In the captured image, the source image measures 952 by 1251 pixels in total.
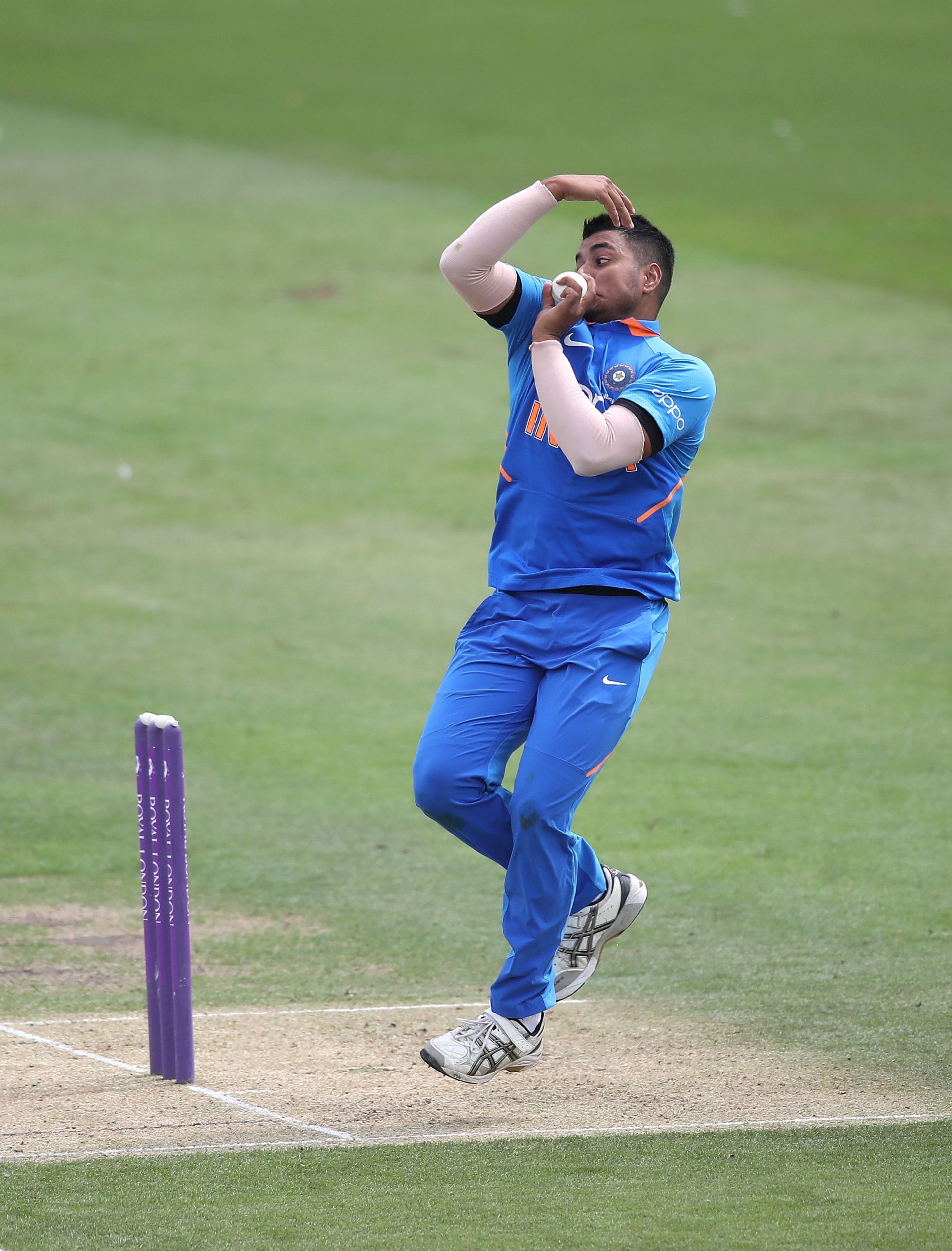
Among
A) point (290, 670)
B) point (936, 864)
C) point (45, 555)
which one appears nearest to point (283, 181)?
point (45, 555)

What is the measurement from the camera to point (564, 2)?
124ft

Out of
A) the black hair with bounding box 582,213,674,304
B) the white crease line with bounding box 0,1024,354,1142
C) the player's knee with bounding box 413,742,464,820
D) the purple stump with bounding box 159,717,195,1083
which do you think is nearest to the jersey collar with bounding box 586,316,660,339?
the black hair with bounding box 582,213,674,304

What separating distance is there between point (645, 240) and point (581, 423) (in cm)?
82

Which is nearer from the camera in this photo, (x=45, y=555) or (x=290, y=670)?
(x=290, y=670)

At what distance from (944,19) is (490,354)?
62.7 ft

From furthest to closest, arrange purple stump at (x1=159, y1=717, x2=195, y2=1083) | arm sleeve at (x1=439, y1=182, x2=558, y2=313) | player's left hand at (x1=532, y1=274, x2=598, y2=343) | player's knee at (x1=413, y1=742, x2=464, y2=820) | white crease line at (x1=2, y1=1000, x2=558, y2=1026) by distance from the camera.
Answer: white crease line at (x1=2, y1=1000, x2=558, y2=1026)
purple stump at (x1=159, y1=717, x2=195, y2=1083)
arm sleeve at (x1=439, y1=182, x2=558, y2=313)
player's knee at (x1=413, y1=742, x2=464, y2=820)
player's left hand at (x1=532, y1=274, x2=598, y2=343)

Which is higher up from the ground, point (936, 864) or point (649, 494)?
point (649, 494)

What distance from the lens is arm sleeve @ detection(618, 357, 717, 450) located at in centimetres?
562

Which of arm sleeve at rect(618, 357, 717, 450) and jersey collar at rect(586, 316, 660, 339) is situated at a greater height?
jersey collar at rect(586, 316, 660, 339)

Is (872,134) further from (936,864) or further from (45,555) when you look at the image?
(936,864)

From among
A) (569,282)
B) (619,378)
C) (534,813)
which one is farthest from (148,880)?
(569,282)

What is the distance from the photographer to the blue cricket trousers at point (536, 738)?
18.6 feet

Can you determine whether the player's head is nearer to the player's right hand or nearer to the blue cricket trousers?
the player's right hand

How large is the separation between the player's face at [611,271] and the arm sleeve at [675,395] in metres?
0.25
